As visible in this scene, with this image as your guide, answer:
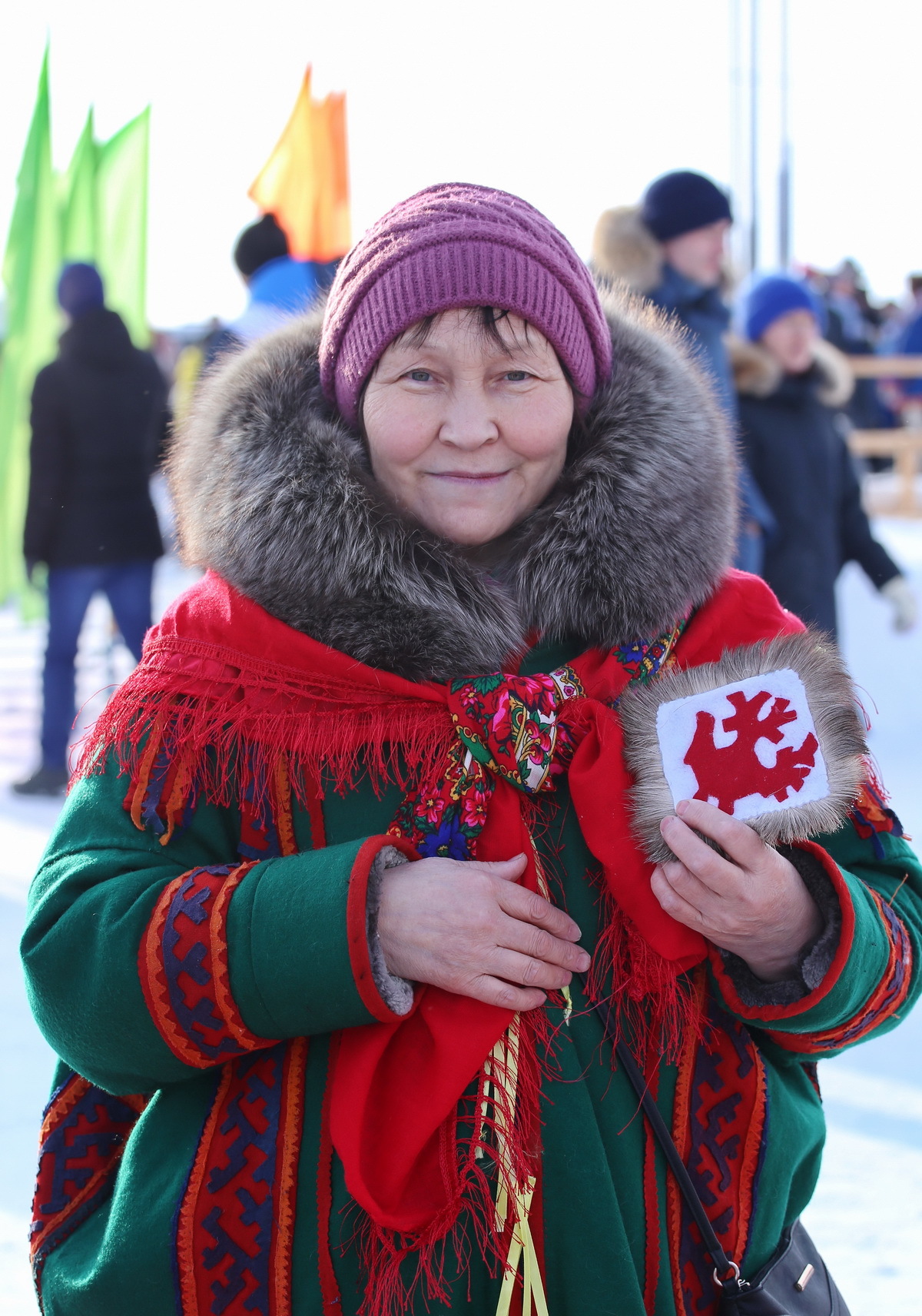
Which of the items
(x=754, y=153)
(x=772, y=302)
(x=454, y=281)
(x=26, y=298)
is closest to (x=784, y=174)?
(x=754, y=153)

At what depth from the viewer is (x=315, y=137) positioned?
546 cm

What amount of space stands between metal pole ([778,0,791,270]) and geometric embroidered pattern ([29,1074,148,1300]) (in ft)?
34.2

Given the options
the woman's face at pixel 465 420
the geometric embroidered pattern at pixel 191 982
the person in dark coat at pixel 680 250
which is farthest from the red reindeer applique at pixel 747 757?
the person in dark coat at pixel 680 250

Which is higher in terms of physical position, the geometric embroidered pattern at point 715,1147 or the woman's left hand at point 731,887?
the woman's left hand at point 731,887

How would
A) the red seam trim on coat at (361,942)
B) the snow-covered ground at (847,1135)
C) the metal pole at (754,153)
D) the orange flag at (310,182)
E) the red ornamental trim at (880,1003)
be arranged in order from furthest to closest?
1. the metal pole at (754,153)
2. the orange flag at (310,182)
3. the snow-covered ground at (847,1135)
4. the red ornamental trim at (880,1003)
5. the red seam trim on coat at (361,942)

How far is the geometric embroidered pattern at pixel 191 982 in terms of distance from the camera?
3.45 ft

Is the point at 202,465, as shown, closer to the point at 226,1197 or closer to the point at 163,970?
the point at 163,970

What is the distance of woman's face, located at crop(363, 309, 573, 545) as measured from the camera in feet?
4.05

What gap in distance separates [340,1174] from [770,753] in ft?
1.84

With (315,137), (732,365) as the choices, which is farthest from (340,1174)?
(315,137)

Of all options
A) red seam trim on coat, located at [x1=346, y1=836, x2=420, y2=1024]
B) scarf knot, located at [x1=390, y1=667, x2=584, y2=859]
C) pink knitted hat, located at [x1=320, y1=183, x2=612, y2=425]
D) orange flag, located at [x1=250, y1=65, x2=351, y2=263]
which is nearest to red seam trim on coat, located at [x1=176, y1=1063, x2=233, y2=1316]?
red seam trim on coat, located at [x1=346, y1=836, x2=420, y2=1024]

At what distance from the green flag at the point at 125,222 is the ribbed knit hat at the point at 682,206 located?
3.80 m

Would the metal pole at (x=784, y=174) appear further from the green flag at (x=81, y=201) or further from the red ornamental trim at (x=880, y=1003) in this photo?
the red ornamental trim at (x=880, y=1003)

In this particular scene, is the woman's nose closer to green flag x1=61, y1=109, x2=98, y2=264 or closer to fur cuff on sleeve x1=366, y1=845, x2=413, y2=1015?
fur cuff on sleeve x1=366, y1=845, x2=413, y2=1015
